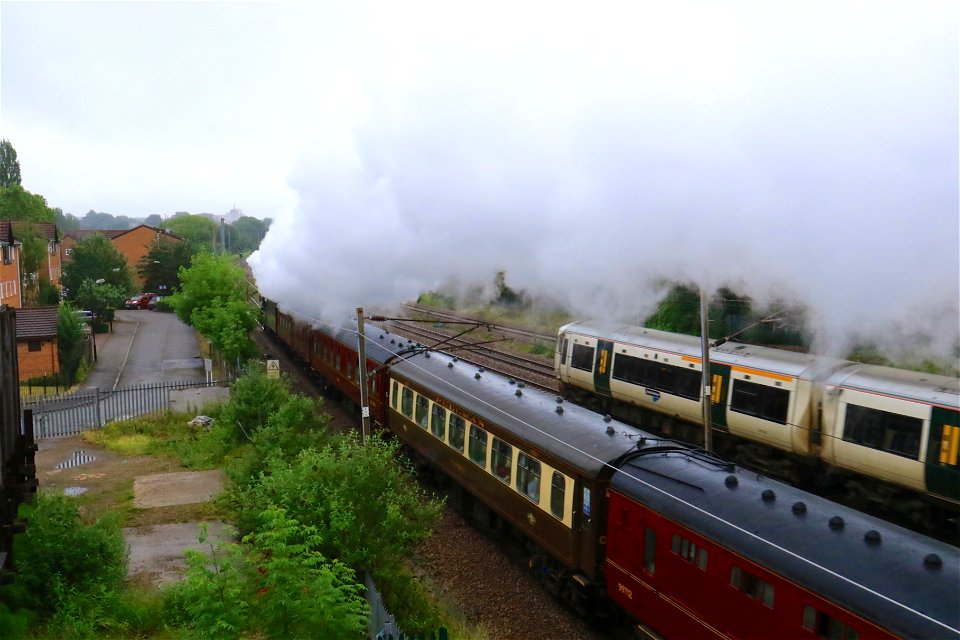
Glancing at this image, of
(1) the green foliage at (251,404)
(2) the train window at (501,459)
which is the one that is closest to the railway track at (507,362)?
(1) the green foliage at (251,404)

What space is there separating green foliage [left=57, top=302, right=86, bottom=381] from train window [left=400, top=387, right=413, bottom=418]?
2299 centimetres

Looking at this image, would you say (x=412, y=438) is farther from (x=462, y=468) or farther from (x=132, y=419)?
(x=132, y=419)

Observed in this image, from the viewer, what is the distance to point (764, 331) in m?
23.6

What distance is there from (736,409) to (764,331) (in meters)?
9.27

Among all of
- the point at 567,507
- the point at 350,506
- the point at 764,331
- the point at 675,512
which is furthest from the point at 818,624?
the point at 764,331

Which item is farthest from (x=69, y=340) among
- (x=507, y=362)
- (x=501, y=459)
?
(x=501, y=459)

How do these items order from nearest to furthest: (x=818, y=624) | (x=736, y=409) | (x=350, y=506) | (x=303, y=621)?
(x=818, y=624) < (x=303, y=621) < (x=350, y=506) < (x=736, y=409)

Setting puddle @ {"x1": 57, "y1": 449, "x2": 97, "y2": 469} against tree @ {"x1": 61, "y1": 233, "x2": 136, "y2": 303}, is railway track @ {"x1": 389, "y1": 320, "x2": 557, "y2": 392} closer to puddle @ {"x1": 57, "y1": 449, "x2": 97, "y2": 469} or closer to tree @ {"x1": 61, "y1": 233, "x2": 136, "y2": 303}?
puddle @ {"x1": 57, "y1": 449, "x2": 97, "y2": 469}

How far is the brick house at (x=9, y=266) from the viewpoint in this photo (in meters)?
38.7

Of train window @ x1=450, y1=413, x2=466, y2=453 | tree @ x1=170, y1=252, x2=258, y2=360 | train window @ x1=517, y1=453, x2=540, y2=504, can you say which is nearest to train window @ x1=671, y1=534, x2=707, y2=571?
train window @ x1=517, y1=453, x2=540, y2=504

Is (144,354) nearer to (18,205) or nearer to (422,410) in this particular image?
(18,205)

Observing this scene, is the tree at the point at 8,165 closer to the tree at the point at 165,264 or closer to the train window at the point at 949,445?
the tree at the point at 165,264

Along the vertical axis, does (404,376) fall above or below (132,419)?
above

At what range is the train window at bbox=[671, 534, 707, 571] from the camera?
302 inches
